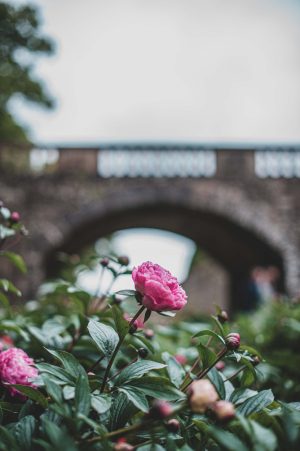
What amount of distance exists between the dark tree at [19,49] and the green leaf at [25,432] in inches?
119

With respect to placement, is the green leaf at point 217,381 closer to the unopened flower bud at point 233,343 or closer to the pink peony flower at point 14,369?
the unopened flower bud at point 233,343

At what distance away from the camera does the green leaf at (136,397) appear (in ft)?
2.24

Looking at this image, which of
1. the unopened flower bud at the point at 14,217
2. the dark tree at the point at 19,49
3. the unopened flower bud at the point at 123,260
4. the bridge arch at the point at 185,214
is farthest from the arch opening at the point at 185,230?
the unopened flower bud at the point at 123,260

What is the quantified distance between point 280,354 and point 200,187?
20.9 feet

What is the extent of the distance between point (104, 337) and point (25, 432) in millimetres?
208

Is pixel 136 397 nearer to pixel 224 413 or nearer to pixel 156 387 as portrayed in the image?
pixel 156 387

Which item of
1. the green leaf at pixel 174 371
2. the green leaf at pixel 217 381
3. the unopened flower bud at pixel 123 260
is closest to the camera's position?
the green leaf at pixel 217 381

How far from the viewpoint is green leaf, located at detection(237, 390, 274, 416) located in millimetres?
762

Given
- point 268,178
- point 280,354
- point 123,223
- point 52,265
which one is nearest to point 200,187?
point 268,178

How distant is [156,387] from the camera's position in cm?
75

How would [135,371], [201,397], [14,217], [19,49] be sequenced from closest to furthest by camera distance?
[201,397]
[135,371]
[14,217]
[19,49]

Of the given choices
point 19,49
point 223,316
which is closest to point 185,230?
point 19,49

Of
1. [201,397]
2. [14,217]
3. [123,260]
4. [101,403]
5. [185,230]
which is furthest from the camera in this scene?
[185,230]

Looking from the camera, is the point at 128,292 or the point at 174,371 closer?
the point at 128,292
